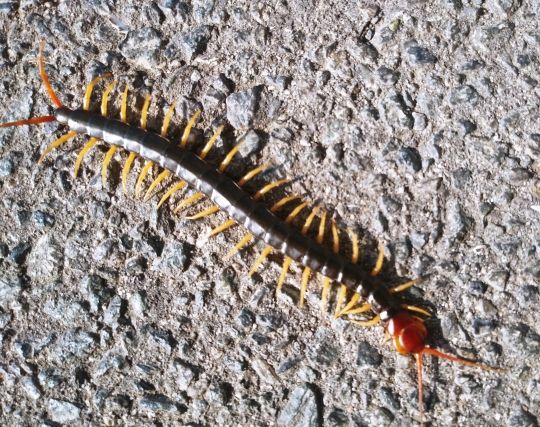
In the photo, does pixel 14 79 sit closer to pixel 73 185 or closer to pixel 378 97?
pixel 73 185

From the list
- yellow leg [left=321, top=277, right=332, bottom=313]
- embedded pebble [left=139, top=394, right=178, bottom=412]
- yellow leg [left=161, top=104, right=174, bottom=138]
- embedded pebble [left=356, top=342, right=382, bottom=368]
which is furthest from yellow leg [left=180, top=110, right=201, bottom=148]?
embedded pebble [left=356, top=342, right=382, bottom=368]

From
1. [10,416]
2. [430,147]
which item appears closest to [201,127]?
[430,147]

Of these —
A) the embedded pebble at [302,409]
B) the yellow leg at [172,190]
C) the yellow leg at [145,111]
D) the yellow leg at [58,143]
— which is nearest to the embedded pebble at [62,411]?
the embedded pebble at [302,409]

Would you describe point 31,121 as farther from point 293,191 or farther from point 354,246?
point 354,246

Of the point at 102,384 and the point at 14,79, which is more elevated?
the point at 14,79

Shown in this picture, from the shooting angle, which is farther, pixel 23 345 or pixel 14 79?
pixel 14 79

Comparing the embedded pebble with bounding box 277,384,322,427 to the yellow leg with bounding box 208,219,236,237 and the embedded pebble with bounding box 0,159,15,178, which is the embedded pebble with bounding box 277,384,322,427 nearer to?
the yellow leg with bounding box 208,219,236,237
